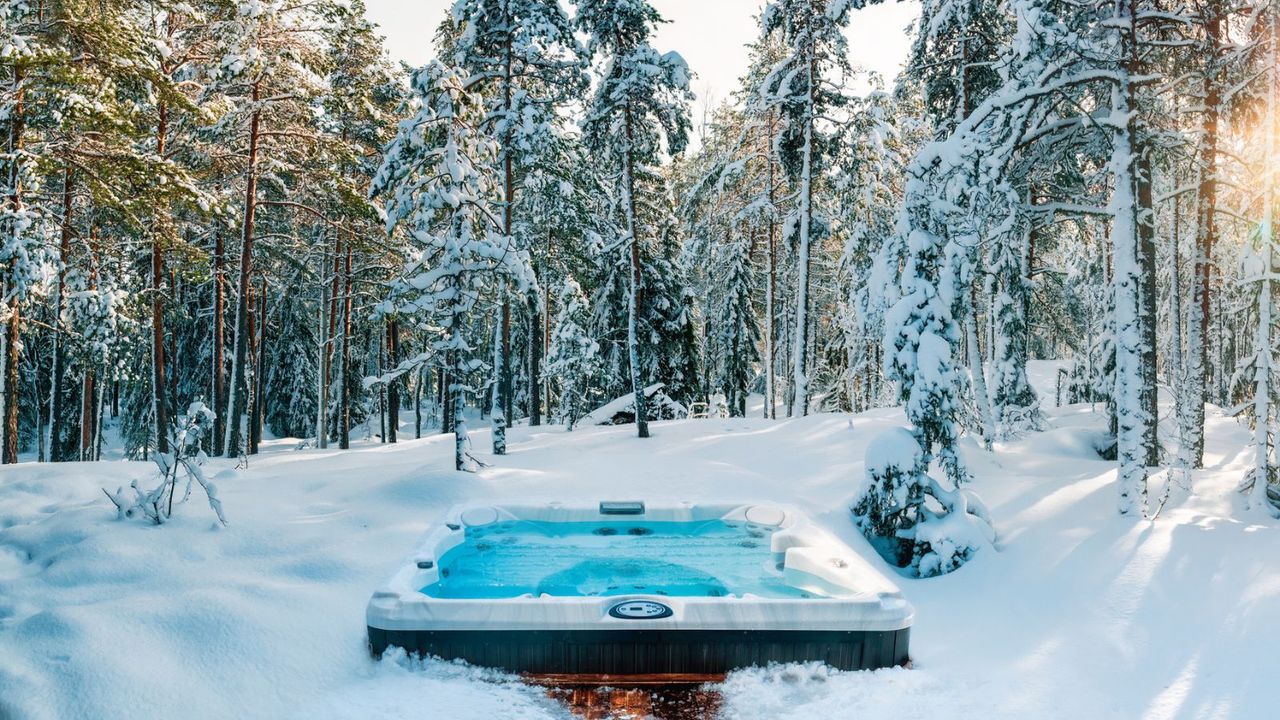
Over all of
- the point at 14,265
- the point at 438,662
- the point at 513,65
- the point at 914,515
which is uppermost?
the point at 513,65

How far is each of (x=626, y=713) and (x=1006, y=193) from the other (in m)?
8.12

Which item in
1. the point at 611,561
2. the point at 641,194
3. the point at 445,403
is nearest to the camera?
the point at 611,561

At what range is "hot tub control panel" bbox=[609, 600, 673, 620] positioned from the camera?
5293 millimetres

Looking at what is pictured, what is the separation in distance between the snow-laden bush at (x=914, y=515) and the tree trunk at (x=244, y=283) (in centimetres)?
1118

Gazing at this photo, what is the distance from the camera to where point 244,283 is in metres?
13.2

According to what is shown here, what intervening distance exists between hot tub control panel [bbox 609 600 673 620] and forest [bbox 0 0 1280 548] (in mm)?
3210

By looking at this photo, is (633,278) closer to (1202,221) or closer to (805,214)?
(805,214)

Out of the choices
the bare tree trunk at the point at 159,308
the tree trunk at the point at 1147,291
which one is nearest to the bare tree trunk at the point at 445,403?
the bare tree trunk at the point at 159,308

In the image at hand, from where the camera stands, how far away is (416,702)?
15.6ft

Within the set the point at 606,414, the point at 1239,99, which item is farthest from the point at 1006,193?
the point at 606,414

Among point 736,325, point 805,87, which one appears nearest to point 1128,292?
point 805,87

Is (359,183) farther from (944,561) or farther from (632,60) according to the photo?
(944,561)

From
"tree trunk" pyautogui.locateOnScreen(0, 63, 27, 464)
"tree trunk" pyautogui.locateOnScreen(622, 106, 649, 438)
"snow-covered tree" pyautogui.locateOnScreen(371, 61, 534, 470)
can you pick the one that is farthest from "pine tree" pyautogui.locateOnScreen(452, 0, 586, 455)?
"tree trunk" pyautogui.locateOnScreen(0, 63, 27, 464)

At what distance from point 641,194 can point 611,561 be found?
14.0 m
